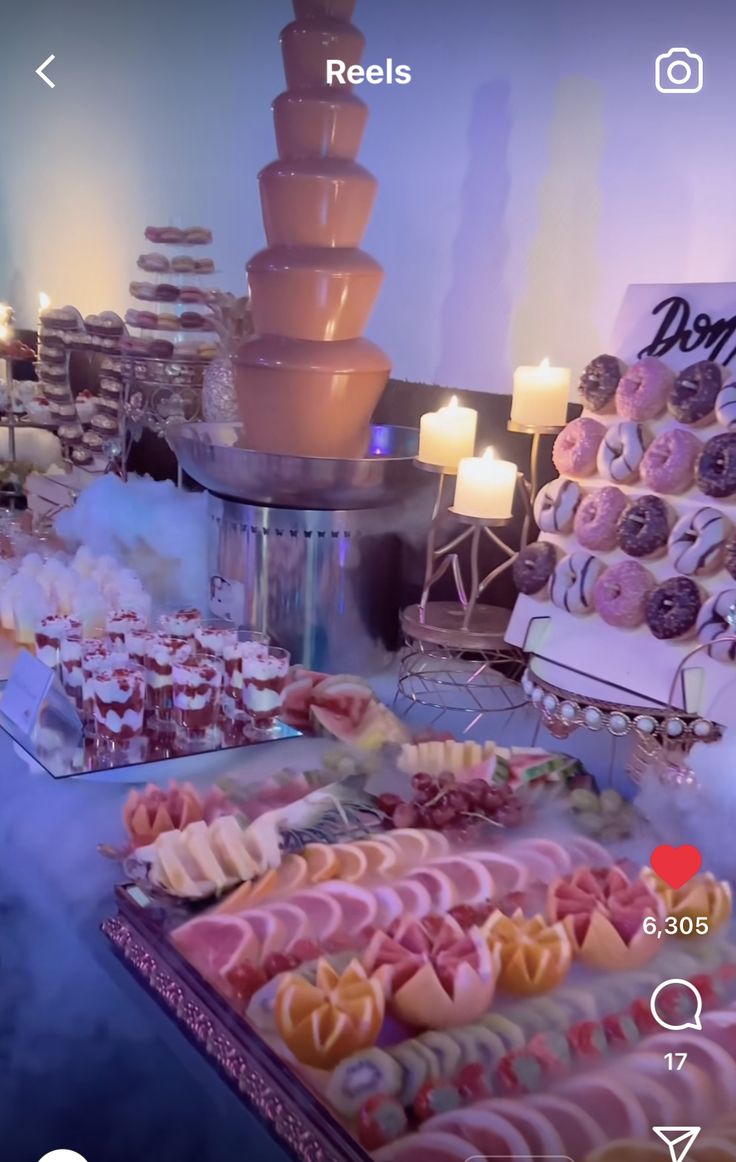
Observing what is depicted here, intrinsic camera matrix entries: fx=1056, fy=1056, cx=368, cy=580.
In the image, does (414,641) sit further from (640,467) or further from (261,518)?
(640,467)

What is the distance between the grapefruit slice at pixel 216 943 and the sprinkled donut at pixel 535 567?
51 cm

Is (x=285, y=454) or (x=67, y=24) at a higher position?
(x=67, y=24)

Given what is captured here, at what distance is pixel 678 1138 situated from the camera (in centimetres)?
52

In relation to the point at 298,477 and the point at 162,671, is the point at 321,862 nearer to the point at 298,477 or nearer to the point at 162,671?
the point at 162,671

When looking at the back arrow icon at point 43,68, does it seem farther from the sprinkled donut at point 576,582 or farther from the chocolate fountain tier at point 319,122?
the sprinkled donut at point 576,582

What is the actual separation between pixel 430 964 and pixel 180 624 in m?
0.60

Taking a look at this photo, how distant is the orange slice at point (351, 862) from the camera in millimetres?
751

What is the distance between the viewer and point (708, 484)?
0.94 m

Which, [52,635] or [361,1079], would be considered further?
[52,635]

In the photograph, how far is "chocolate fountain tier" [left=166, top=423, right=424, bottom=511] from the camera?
1.15m

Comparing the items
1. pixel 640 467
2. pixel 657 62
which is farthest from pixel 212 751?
pixel 657 62

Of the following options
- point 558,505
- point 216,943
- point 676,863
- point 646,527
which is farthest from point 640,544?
point 216,943

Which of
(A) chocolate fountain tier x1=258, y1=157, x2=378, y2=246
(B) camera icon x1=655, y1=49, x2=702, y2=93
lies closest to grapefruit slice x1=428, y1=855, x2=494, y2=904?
(B) camera icon x1=655, y1=49, x2=702, y2=93

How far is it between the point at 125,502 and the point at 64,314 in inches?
29.4
